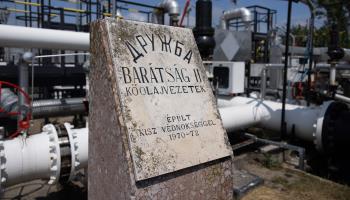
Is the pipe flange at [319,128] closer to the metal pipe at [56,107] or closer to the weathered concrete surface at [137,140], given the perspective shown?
the weathered concrete surface at [137,140]

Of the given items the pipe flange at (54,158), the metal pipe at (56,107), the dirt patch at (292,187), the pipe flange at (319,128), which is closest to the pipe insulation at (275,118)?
the pipe flange at (319,128)

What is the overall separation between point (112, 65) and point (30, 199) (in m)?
2.31

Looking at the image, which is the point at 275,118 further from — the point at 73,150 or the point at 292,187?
the point at 73,150

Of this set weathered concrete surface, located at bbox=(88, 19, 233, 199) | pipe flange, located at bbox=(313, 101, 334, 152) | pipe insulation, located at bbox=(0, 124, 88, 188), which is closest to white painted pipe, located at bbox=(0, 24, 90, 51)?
pipe insulation, located at bbox=(0, 124, 88, 188)

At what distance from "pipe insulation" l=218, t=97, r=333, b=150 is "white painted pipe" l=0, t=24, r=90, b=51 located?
211cm

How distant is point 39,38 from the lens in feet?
12.2

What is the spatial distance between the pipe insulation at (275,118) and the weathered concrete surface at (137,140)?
2356 mm

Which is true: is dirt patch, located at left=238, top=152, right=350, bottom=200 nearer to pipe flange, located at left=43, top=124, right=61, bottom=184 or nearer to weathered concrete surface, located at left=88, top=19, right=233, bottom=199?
weathered concrete surface, located at left=88, top=19, right=233, bottom=199

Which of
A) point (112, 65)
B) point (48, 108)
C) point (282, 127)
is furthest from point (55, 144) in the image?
point (282, 127)

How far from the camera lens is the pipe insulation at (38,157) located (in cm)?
A: 262

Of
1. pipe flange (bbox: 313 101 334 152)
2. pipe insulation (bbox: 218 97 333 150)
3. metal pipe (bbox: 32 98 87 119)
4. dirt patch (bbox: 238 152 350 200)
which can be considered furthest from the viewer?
metal pipe (bbox: 32 98 87 119)

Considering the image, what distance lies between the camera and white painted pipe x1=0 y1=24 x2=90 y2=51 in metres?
3.41

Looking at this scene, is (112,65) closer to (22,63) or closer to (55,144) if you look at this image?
(55,144)

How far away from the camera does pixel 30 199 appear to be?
11.1 feet
